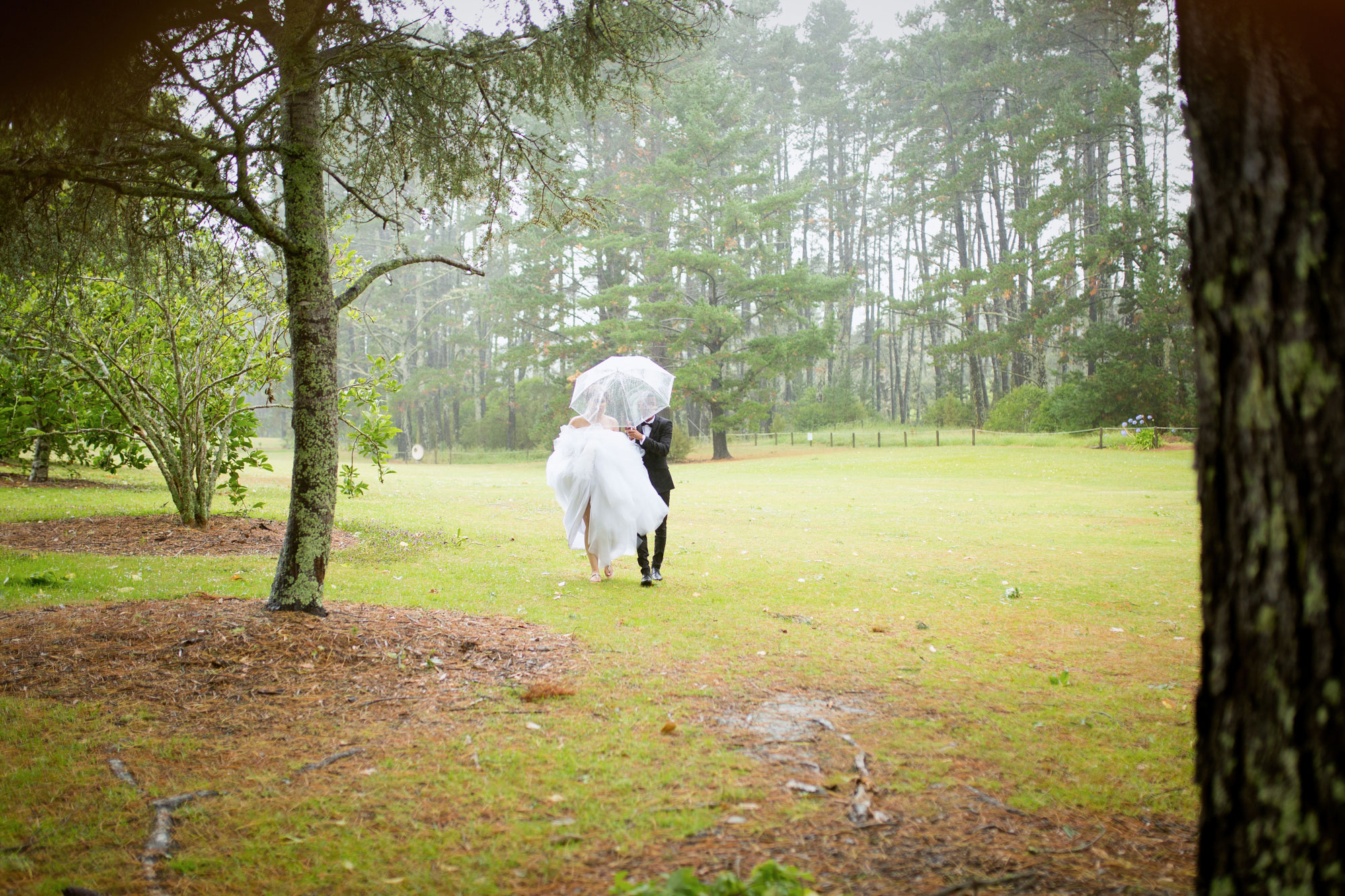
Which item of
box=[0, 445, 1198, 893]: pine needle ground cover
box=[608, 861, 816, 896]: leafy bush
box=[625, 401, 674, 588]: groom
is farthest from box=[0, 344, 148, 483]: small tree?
box=[608, 861, 816, 896]: leafy bush

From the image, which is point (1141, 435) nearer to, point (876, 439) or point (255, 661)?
point (876, 439)

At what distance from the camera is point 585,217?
6.80 meters

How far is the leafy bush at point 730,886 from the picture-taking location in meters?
2.17

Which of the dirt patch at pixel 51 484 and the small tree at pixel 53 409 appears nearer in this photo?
the small tree at pixel 53 409

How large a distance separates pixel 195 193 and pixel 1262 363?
520cm

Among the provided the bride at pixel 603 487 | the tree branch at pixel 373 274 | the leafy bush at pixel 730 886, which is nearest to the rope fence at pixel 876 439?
the bride at pixel 603 487

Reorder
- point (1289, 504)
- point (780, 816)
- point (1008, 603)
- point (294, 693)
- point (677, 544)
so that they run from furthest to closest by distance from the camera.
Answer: point (677, 544)
point (1008, 603)
point (294, 693)
point (780, 816)
point (1289, 504)

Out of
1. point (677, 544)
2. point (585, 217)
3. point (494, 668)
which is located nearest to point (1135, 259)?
point (677, 544)

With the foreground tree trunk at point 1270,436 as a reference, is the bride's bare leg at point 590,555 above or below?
below

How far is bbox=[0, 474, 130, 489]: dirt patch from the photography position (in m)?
14.4

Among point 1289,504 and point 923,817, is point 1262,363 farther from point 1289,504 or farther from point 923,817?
point 923,817

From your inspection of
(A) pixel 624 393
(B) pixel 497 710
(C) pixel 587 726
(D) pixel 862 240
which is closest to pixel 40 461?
(A) pixel 624 393

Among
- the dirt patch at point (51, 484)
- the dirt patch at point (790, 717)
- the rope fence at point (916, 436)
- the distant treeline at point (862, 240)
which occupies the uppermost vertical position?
the distant treeline at point (862, 240)

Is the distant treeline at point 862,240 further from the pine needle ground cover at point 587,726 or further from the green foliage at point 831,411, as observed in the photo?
the pine needle ground cover at point 587,726
